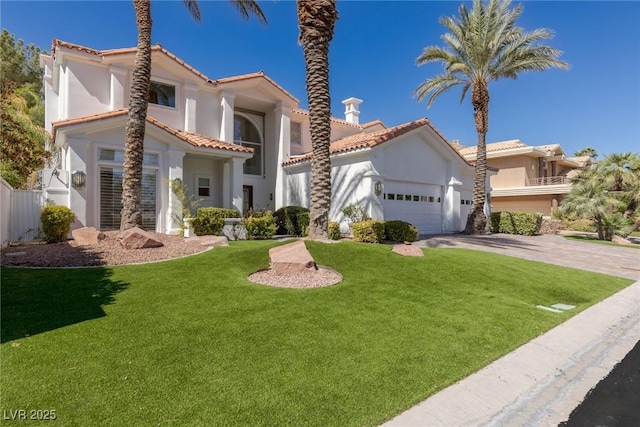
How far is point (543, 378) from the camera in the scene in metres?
4.43

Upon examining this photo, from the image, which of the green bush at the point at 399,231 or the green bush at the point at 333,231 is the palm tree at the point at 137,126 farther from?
the green bush at the point at 399,231

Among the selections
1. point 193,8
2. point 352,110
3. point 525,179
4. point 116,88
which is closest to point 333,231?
point 116,88

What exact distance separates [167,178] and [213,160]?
379cm

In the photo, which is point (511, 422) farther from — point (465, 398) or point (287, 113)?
point (287, 113)

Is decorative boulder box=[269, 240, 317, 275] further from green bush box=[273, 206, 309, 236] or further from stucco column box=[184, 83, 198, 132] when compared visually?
stucco column box=[184, 83, 198, 132]

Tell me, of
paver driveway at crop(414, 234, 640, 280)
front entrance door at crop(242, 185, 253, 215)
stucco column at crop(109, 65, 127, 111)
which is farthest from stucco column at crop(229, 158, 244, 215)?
paver driveway at crop(414, 234, 640, 280)

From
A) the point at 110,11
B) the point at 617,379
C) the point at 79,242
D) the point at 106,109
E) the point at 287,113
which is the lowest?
the point at 617,379

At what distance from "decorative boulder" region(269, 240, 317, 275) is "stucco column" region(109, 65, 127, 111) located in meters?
12.7

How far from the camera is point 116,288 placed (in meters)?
6.56

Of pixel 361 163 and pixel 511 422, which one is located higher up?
pixel 361 163

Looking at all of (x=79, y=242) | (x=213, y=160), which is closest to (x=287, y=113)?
(x=213, y=160)

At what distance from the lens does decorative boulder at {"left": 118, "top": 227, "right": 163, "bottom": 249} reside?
10125mm

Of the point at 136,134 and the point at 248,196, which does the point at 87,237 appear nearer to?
the point at 136,134

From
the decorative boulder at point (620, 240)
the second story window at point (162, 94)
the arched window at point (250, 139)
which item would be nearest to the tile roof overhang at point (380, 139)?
the arched window at point (250, 139)
